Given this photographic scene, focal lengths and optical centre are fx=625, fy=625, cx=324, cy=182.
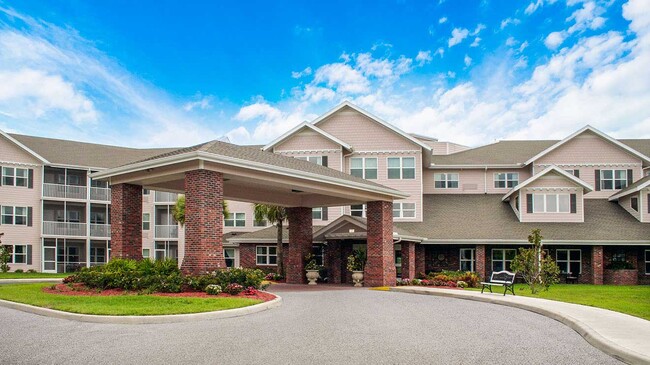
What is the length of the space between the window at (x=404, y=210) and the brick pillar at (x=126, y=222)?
18.4 metres

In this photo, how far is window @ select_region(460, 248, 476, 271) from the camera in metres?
35.9

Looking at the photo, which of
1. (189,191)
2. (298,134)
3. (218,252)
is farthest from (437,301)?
(298,134)

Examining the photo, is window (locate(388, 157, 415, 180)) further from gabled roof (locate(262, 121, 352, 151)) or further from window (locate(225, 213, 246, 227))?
window (locate(225, 213, 246, 227))

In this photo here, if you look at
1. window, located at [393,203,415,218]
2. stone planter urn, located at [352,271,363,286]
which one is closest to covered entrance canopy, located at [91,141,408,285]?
stone planter urn, located at [352,271,363,286]

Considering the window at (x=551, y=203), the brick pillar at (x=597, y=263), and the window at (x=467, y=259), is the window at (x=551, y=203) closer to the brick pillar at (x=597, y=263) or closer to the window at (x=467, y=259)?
the brick pillar at (x=597, y=263)

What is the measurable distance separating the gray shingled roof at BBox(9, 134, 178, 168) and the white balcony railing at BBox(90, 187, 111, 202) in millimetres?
1893

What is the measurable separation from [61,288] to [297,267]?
1367cm

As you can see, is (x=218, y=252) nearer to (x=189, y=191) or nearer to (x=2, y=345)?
(x=189, y=191)

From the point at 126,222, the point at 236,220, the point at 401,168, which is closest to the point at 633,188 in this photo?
the point at 401,168

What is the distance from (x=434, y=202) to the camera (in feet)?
131

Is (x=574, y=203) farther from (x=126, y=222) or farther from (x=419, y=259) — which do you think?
(x=126, y=222)

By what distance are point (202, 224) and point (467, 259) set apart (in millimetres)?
21150

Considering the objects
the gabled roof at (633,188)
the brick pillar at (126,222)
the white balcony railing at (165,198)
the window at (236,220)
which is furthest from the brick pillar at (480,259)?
the white balcony railing at (165,198)

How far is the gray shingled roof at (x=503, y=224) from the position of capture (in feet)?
111
